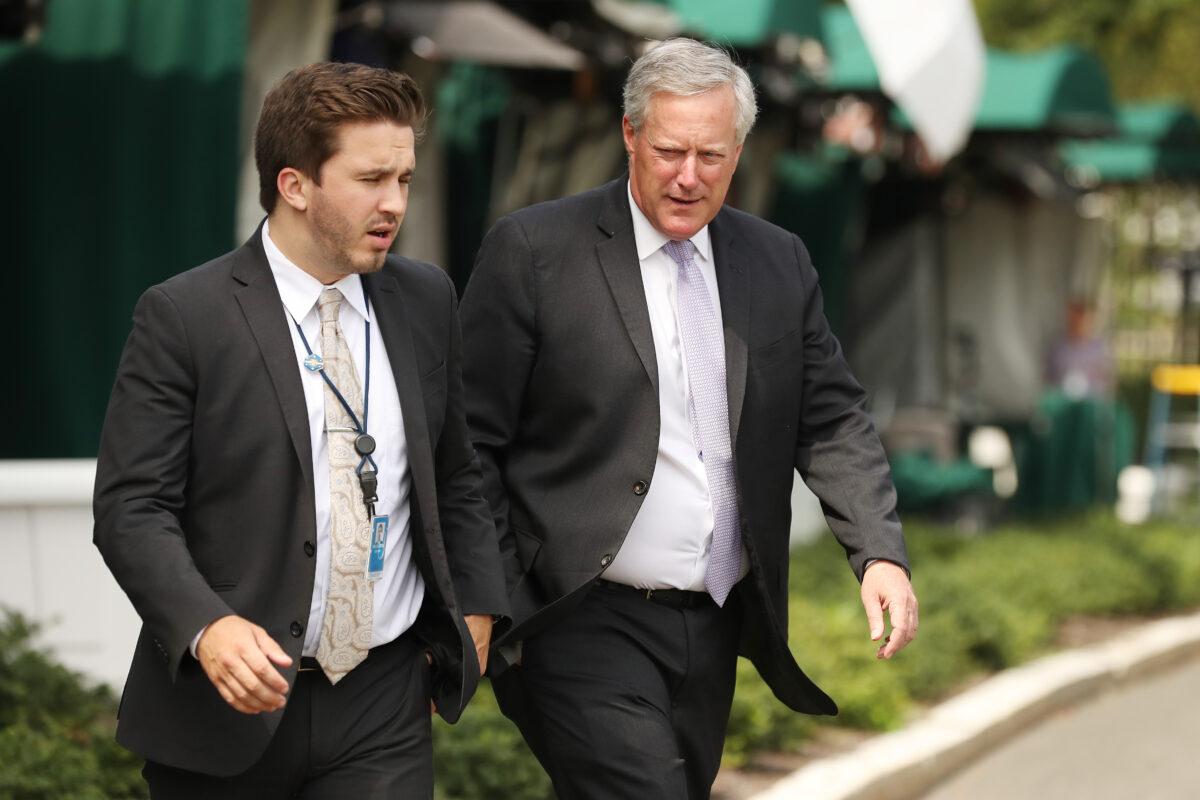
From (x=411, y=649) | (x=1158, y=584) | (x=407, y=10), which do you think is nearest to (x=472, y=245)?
(x=407, y=10)

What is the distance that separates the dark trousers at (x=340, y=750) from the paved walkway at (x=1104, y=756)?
4357 mm

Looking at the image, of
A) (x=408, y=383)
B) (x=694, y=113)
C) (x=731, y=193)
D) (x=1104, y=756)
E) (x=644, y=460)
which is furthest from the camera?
(x=731, y=193)

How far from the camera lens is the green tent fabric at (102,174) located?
23.5ft

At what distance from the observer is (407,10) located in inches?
309

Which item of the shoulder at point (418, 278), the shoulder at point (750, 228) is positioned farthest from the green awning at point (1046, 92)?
the shoulder at point (418, 278)

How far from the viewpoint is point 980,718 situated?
831cm

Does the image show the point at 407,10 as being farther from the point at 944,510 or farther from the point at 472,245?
the point at 944,510

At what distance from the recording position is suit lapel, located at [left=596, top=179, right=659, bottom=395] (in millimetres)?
4086

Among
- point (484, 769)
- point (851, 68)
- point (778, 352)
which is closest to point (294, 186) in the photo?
point (778, 352)

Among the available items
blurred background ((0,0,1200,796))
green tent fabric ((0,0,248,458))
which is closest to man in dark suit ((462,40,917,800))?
blurred background ((0,0,1200,796))

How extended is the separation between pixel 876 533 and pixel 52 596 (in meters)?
3.47

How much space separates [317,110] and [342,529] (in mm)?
702

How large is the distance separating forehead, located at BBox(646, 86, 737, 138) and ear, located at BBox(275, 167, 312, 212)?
0.90m

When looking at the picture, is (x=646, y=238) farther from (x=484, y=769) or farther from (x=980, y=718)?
(x=980, y=718)
